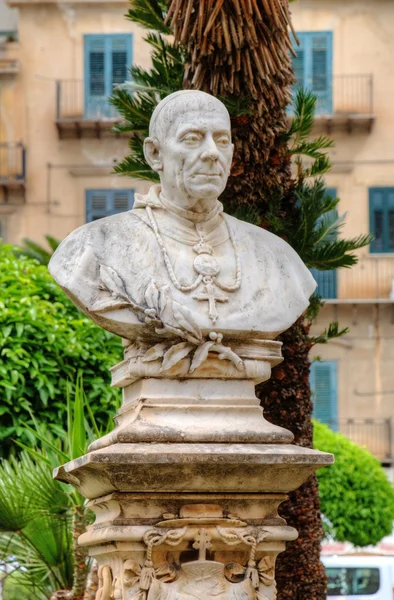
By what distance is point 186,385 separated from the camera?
7.61 metres

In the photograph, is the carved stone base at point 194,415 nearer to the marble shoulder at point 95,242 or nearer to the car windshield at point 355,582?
the marble shoulder at point 95,242

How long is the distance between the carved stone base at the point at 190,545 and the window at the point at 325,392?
88.9 feet

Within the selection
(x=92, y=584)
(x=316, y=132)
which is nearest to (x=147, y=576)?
(x=92, y=584)

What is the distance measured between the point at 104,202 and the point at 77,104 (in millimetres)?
2286

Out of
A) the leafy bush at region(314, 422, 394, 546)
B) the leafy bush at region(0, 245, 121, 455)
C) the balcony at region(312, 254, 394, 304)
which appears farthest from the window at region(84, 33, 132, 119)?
the leafy bush at region(0, 245, 121, 455)

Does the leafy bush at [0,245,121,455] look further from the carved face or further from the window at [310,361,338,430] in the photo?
the window at [310,361,338,430]

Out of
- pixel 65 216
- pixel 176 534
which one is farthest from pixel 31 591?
pixel 65 216

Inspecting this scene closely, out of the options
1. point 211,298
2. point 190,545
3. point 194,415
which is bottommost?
point 190,545

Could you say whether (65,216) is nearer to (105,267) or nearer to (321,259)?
(321,259)

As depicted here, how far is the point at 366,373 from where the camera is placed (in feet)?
115

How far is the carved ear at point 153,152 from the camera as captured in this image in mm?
7852

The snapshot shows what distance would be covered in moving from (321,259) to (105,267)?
410 cm

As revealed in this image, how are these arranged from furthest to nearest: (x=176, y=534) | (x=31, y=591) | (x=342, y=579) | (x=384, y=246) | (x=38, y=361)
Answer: (x=384, y=246)
(x=342, y=579)
(x=38, y=361)
(x=31, y=591)
(x=176, y=534)

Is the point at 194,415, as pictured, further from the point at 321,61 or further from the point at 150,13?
the point at 321,61
